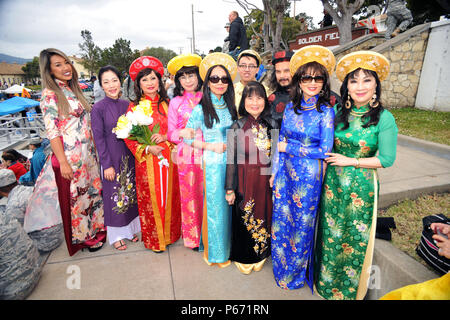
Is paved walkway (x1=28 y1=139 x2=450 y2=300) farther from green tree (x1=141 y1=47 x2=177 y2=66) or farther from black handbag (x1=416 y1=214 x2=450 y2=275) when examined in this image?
green tree (x1=141 y1=47 x2=177 y2=66)

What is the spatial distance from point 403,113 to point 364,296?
6982 mm

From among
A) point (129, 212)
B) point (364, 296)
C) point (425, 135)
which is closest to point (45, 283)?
point (129, 212)

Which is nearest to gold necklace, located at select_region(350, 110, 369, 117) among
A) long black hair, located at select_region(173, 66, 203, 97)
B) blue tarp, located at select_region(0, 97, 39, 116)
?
long black hair, located at select_region(173, 66, 203, 97)

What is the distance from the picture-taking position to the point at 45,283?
2.52 meters

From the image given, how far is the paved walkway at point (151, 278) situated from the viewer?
2.35 meters

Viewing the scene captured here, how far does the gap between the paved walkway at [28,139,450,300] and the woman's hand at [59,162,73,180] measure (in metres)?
1.01

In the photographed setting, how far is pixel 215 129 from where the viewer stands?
7.95 feet

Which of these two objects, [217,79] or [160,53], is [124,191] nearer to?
[217,79]

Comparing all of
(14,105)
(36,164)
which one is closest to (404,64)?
(36,164)

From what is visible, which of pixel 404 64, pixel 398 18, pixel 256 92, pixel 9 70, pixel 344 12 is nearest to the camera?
pixel 256 92

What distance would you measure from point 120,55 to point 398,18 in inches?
1657

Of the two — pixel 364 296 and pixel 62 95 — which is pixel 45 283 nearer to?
pixel 62 95

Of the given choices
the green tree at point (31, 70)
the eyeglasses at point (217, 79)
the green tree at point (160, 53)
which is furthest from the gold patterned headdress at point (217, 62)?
the green tree at point (31, 70)

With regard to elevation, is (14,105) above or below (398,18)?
below
